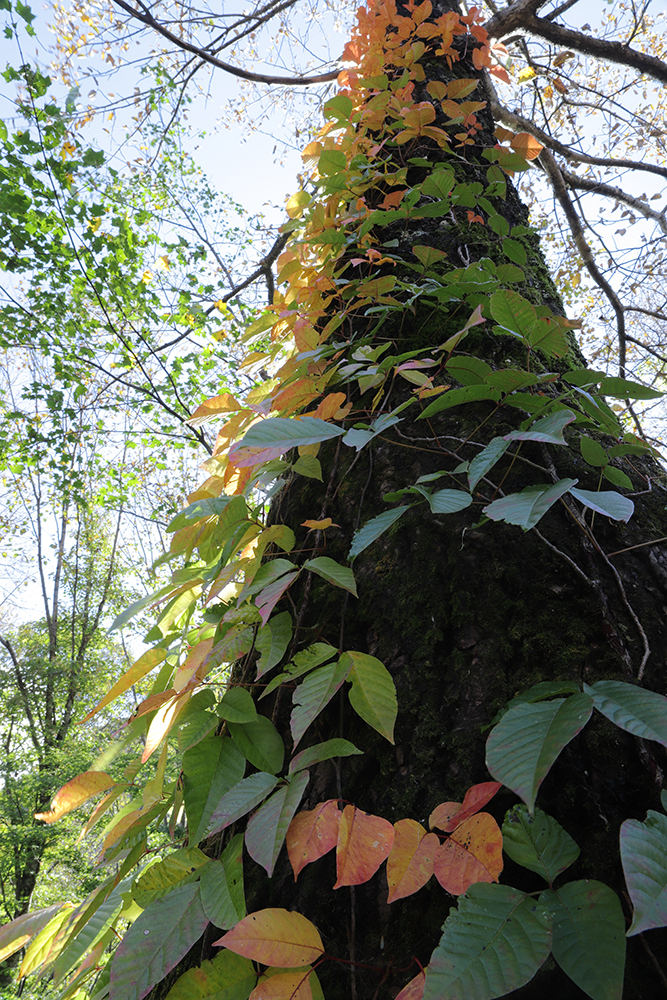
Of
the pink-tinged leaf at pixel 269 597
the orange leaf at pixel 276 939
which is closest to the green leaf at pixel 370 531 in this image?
the pink-tinged leaf at pixel 269 597

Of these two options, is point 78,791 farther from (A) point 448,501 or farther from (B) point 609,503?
(B) point 609,503

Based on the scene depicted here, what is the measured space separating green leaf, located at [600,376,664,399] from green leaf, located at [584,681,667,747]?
1.25ft

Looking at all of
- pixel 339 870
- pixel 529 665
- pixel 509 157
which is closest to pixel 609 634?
pixel 529 665

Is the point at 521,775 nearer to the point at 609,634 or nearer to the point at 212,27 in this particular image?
the point at 609,634

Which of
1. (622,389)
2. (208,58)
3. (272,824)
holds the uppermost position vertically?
(208,58)

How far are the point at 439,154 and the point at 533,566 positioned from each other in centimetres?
136

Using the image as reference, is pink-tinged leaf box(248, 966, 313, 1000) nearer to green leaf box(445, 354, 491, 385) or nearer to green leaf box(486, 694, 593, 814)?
green leaf box(486, 694, 593, 814)

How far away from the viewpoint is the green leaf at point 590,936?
0.30 meters

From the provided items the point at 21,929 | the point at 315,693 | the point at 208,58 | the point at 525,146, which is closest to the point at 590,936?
the point at 315,693

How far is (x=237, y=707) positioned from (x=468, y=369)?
0.52 meters

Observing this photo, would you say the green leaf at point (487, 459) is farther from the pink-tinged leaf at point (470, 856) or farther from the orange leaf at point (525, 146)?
the orange leaf at point (525, 146)

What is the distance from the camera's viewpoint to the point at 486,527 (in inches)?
27.0

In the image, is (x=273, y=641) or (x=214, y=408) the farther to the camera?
(x=214, y=408)

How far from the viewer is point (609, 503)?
463 millimetres
